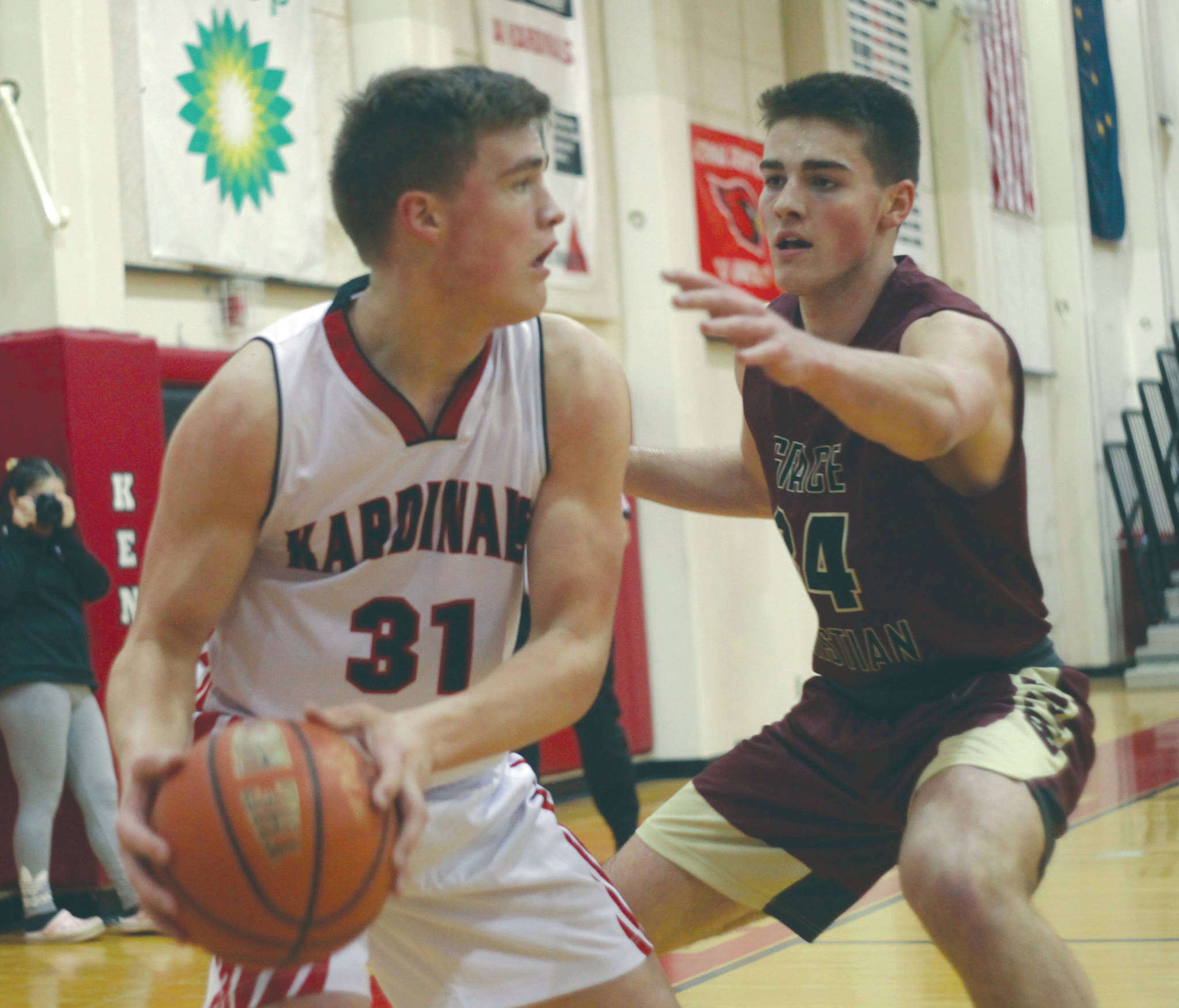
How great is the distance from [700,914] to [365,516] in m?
1.06

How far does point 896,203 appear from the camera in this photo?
2.84 m

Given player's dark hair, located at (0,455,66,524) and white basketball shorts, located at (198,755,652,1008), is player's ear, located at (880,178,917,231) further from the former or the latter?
player's dark hair, located at (0,455,66,524)

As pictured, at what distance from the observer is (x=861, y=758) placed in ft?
8.76

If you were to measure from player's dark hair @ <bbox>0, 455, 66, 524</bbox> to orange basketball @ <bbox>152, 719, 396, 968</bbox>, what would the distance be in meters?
3.55

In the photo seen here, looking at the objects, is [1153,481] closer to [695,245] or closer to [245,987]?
[695,245]

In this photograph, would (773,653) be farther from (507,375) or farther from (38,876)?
(507,375)

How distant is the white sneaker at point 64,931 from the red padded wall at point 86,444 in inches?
9.2

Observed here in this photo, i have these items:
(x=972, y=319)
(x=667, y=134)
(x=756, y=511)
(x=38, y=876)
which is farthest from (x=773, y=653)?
(x=972, y=319)

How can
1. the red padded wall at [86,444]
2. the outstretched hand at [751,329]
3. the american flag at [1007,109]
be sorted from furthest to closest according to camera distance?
the american flag at [1007,109] < the red padded wall at [86,444] < the outstretched hand at [751,329]

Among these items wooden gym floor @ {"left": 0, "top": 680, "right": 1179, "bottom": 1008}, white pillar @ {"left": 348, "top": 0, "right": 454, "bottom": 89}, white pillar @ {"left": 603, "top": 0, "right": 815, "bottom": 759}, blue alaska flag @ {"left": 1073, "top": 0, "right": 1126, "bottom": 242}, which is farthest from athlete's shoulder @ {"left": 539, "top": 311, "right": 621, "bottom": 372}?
blue alaska flag @ {"left": 1073, "top": 0, "right": 1126, "bottom": 242}

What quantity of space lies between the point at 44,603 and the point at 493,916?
3236 mm

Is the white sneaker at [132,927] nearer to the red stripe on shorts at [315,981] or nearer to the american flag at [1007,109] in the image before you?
the red stripe on shorts at [315,981]

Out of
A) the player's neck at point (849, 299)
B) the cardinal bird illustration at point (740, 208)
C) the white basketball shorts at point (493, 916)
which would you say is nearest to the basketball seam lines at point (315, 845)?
the white basketball shorts at point (493, 916)

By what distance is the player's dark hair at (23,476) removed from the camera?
5051 millimetres
